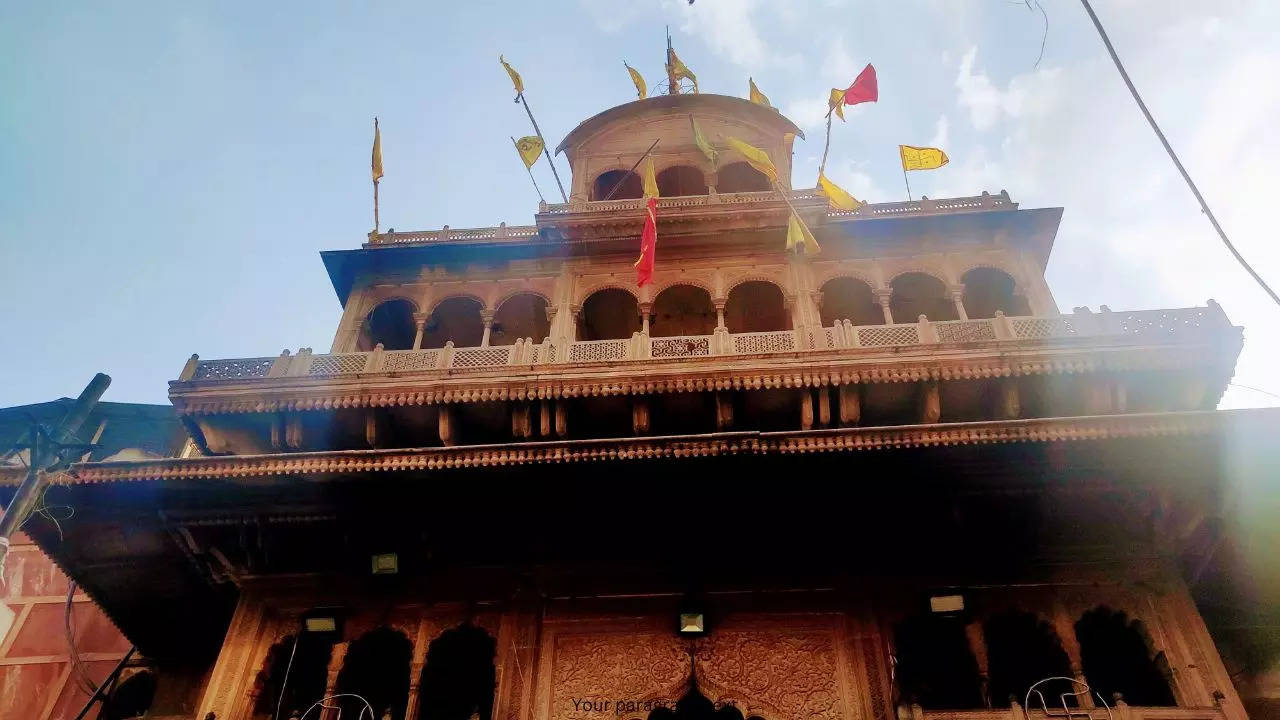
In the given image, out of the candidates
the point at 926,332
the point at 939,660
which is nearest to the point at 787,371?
the point at 926,332

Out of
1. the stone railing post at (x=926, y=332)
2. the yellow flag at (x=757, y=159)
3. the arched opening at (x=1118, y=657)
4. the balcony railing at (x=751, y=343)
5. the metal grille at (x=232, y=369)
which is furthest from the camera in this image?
the yellow flag at (x=757, y=159)

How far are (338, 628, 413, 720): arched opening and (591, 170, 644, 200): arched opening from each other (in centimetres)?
1032

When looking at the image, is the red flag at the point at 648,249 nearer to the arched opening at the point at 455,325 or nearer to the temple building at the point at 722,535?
the temple building at the point at 722,535

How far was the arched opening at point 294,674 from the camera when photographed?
852cm

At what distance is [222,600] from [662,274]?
7827 millimetres

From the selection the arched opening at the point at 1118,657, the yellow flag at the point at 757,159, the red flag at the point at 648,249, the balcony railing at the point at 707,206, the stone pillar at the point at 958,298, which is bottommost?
the arched opening at the point at 1118,657

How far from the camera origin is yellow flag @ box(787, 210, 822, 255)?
522 inches

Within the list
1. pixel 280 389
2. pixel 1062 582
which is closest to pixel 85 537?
pixel 280 389

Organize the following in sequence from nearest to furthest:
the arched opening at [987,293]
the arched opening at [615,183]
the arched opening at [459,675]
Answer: the arched opening at [459,675] < the arched opening at [987,293] < the arched opening at [615,183]

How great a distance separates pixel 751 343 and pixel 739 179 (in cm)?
691

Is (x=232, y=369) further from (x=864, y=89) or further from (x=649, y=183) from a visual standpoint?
(x=864, y=89)

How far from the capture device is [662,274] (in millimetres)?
14133

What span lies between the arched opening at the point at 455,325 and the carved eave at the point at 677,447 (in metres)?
6.05

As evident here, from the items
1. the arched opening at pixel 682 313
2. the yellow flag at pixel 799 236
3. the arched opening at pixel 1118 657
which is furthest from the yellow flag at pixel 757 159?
the arched opening at pixel 1118 657
